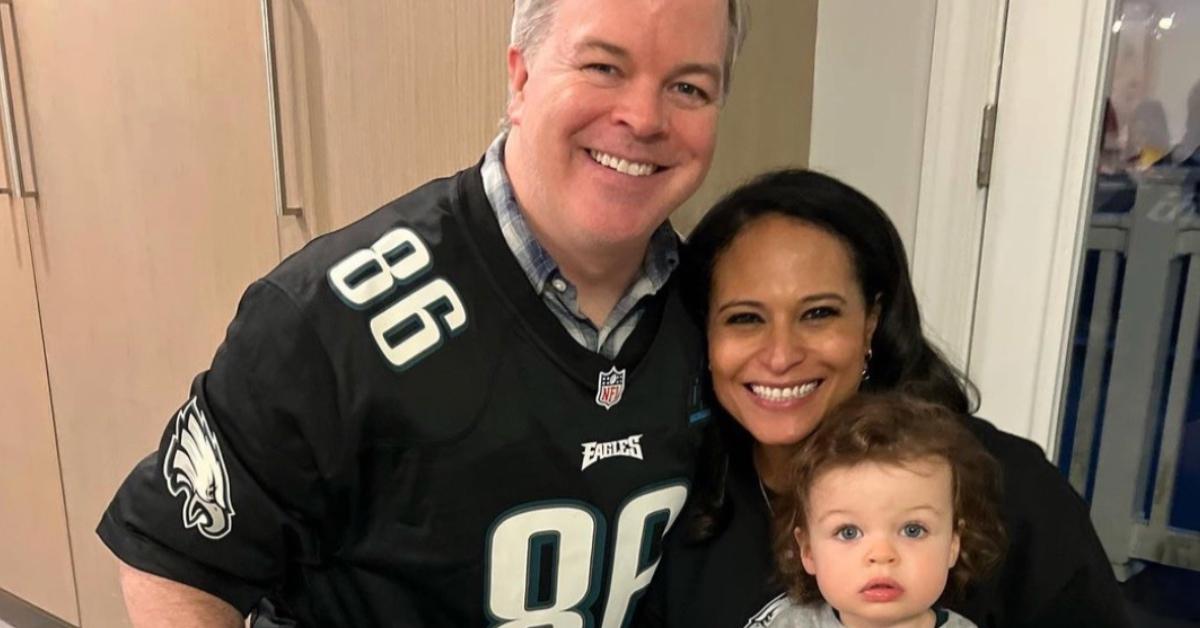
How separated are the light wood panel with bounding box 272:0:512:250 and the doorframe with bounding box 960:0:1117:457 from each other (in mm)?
777

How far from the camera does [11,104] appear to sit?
6.56 ft

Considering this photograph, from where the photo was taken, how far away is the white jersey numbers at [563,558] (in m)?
1.08

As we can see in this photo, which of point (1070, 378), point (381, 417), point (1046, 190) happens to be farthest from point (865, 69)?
point (381, 417)

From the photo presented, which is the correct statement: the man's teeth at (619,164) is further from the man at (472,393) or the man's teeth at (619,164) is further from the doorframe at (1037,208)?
the doorframe at (1037,208)

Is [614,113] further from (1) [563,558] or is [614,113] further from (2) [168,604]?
(2) [168,604]

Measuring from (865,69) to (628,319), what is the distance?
68 cm

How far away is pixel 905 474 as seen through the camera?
101 cm

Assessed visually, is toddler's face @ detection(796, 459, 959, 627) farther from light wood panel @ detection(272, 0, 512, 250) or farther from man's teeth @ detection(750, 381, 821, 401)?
light wood panel @ detection(272, 0, 512, 250)

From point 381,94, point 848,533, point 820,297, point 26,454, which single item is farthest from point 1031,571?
point 26,454

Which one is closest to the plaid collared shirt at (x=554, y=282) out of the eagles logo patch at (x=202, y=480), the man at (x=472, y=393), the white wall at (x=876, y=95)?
the man at (x=472, y=393)

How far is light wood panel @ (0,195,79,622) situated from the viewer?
2.14 meters

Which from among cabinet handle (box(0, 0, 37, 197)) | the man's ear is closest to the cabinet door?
cabinet handle (box(0, 0, 37, 197))

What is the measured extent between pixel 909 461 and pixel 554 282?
0.41 metres

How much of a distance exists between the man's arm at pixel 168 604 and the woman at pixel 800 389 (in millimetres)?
516
